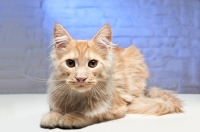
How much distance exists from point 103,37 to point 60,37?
170 mm

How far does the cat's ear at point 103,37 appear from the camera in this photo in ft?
4.15

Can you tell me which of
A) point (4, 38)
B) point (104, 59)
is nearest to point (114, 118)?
point (104, 59)

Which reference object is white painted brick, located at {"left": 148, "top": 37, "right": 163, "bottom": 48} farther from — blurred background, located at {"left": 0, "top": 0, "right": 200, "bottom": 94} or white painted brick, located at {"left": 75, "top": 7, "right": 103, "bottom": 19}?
white painted brick, located at {"left": 75, "top": 7, "right": 103, "bottom": 19}

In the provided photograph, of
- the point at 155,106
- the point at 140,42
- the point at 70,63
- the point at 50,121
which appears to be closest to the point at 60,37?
the point at 70,63

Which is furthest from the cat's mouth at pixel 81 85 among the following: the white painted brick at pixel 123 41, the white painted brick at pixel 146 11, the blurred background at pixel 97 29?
the white painted brick at pixel 146 11

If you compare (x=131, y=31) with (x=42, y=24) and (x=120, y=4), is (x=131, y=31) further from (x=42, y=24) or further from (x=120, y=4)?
(x=42, y=24)

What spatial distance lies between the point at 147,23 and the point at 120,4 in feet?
0.77

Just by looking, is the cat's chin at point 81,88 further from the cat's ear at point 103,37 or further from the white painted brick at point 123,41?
the white painted brick at point 123,41

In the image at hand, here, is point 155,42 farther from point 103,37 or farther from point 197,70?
point 103,37

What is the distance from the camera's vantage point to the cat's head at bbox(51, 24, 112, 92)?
119cm

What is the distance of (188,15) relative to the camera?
2287 mm

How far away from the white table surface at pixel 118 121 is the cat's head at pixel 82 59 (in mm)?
185

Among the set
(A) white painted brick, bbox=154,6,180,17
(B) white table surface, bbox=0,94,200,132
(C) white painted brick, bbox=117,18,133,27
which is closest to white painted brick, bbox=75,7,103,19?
(C) white painted brick, bbox=117,18,133,27

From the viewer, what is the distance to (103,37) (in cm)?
127
